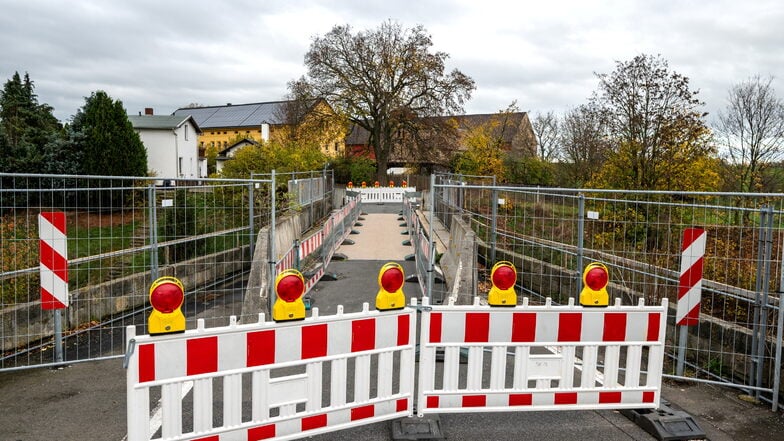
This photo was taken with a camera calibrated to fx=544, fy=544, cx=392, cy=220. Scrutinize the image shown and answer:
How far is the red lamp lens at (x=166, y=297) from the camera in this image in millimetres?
3375

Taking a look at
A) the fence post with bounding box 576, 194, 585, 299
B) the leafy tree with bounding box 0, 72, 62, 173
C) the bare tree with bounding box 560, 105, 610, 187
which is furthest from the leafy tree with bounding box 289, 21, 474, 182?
the fence post with bounding box 576, 194, 585, 299

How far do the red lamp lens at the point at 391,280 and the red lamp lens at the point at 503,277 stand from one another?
78 cm

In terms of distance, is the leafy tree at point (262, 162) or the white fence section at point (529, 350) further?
the leafy tree at point (262, 162)

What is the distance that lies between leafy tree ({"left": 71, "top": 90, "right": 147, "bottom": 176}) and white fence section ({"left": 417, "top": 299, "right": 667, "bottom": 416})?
24050 mm

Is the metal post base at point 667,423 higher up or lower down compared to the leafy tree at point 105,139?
lower down

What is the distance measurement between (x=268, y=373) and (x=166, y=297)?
0.92 metres

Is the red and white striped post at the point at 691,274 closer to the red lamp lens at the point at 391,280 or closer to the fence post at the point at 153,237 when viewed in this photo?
the red lamp lens at the point at 391,280

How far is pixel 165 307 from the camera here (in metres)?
3.40

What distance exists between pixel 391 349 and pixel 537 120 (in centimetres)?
5098

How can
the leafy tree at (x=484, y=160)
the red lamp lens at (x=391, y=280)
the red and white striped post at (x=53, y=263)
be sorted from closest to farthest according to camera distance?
1. the red lamp lens at (x=391, y=280)
2. the red and white striped post at (x=53, y=263)
3. the leafy tree at (x=484, y=160)

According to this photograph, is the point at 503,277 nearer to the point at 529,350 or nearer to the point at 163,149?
the point at 529,350

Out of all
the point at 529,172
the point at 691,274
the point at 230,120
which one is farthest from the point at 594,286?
the point at 230,120

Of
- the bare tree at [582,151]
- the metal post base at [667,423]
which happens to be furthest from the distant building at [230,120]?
the metal post base at [667,423]

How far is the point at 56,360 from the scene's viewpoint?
5.96 metres
